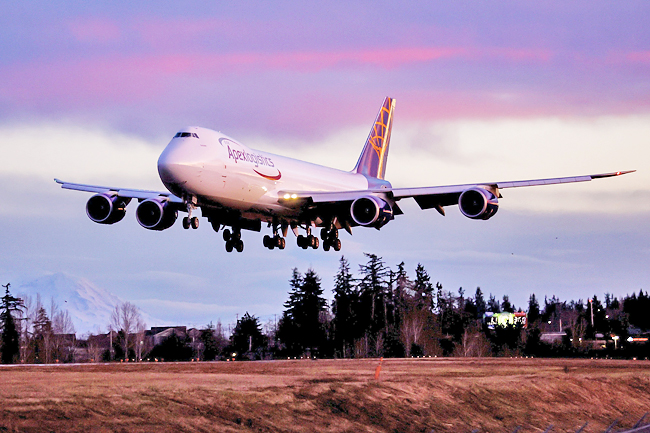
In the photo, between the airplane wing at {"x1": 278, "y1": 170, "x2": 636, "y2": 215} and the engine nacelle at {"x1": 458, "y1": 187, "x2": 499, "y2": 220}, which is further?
the airplane wing at {"x1": 278, "y1": 170, "x2": 636, "y2": 215}

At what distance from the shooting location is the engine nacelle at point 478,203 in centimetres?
4741

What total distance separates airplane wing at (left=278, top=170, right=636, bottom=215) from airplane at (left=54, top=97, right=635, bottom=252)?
6cm

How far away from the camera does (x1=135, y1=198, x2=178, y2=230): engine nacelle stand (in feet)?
166

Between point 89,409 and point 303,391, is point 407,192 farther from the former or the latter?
point 89,409

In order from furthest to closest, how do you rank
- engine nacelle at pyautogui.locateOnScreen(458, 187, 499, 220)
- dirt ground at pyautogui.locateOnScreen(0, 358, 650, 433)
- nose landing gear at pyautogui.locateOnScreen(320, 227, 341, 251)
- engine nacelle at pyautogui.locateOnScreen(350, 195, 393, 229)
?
nose landing gear at pyautogui.locateOnScreen(320, 227, 341, 251) → engine nacelle at pyautogui.locateOnScreen(350, 195, 393, 229) → engine nacelle at pyautogui.locateOnScreen(458, 187, 499, 220) → dirt ground at pyautogui.locateOnScreen(0, 358, 650, 433)

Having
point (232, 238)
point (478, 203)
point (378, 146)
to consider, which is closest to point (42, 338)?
point (378, 146)

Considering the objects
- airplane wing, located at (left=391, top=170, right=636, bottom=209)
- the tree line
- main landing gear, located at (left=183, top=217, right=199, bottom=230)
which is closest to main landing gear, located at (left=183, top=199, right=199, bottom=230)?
main landing gear, located at (left=183, top=217, right=199, bottom=230)

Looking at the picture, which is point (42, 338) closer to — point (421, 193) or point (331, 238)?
point (331, 238)

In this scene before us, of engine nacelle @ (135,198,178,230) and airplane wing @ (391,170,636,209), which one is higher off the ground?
airplane wing @ (391,170,636,209)

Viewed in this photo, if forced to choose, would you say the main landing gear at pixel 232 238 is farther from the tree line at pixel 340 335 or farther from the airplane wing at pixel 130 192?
the tree line at pixel 340 335

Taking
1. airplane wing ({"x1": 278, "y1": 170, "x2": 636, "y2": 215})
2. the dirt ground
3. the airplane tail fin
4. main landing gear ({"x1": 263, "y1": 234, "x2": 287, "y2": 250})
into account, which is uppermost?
the airplane tail fin

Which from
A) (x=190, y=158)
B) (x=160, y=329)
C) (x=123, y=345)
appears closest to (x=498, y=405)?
(x=190, y=158)

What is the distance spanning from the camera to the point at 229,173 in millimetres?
44812

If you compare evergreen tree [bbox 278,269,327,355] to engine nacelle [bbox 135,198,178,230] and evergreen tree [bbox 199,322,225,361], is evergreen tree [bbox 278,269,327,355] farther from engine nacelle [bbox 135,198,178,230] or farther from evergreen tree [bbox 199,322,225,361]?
engine nacelle [bbox 135,198,178,230]
